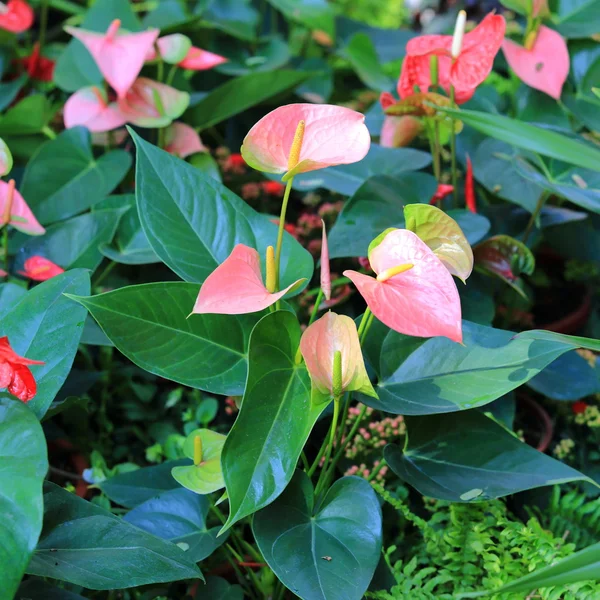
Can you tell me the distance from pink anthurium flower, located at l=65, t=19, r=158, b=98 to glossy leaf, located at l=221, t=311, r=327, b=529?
1.91ft

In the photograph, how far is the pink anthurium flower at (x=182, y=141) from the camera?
1108mm

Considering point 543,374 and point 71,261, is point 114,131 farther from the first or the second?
point 543,374

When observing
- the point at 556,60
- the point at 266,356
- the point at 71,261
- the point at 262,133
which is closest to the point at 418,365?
the point at 266,356

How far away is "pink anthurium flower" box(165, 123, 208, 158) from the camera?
43.6 inches

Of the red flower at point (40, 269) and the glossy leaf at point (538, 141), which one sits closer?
the glossy leaf at point (538, 141)

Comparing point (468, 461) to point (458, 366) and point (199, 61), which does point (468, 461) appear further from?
point (199, 61)

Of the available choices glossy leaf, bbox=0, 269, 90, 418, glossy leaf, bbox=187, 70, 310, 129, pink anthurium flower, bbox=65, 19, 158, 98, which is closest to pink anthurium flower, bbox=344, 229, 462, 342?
glossy leaf, bbox=0, 269, 90, 418

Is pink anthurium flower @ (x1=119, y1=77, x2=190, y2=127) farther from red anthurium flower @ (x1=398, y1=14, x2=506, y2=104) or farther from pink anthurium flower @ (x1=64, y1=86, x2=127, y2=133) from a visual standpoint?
red anthurium flower @ (x1=398, y1=14, x2=506, y2=104)

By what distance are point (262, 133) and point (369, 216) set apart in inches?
12.0

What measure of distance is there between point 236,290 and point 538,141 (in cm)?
29

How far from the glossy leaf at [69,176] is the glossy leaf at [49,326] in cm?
40

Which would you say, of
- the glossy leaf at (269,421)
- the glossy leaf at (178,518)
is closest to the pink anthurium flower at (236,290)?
the glossy leaf at (269,421)

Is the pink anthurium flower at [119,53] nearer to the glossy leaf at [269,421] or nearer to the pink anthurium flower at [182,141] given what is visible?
the pink anthurium flower at [182,141]

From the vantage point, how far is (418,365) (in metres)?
0.67
